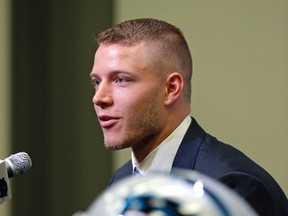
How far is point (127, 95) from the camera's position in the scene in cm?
124

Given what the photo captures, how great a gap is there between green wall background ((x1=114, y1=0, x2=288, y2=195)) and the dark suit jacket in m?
0.60

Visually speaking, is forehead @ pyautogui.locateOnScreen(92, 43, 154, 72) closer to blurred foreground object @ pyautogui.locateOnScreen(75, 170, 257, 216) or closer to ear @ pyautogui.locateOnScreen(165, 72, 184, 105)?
ear @ pyautogui.locateOnScreen(165, 72, 184, 105)

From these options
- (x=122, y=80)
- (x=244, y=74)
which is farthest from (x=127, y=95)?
(x=244, y=74)

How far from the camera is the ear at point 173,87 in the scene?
129cm

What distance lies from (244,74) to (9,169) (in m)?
1.05

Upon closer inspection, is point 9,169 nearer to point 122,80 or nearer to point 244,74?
point 122,80

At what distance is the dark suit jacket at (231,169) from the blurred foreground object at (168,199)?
22.9 inches

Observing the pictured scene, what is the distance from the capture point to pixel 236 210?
0.48m

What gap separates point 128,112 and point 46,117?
2.80ft

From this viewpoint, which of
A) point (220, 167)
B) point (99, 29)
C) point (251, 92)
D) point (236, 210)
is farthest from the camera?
point (99, 29)

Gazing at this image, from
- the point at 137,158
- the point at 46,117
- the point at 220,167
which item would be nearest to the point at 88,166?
the point at 46,117

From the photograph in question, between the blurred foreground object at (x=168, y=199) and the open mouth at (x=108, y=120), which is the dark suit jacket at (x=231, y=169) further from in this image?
the blurred foreground object at (x=168, y=199)

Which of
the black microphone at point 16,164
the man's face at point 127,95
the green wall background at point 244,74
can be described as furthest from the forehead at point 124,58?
the green wall background at point 244,74

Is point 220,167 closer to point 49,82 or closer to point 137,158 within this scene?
point 137,158
